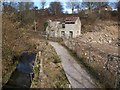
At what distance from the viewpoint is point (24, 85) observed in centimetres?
1053

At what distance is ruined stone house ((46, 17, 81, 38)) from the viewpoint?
1533 inches

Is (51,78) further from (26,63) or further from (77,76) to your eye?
(26,63)

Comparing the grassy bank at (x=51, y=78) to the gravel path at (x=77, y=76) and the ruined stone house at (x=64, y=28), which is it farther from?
the ruined stone house at (x=64, y=28)

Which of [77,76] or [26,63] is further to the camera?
[26,63]

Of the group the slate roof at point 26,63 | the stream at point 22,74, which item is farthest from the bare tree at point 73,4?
the stream at point 22,74

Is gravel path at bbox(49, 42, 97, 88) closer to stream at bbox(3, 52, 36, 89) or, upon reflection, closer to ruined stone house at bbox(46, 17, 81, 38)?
stream at bbox(3, 52, 36, 89)

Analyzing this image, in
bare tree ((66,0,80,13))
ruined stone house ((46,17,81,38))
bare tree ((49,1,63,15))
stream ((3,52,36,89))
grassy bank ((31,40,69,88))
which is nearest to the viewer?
grassy bank ((31,40,69,88))

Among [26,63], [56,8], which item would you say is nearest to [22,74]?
[26,63]

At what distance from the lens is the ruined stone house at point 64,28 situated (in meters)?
38.9

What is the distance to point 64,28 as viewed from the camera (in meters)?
39.7

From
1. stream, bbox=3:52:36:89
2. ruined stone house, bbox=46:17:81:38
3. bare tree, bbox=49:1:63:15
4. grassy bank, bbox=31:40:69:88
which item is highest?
bare tree, bbox=49:1:63:15

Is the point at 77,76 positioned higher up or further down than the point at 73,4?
further down

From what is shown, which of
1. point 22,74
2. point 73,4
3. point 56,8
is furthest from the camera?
point 73,4

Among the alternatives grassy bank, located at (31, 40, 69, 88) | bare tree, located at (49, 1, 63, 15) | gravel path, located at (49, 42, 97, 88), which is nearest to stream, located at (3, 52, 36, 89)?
grassy bank, located at (31, 40, 69, 88)
